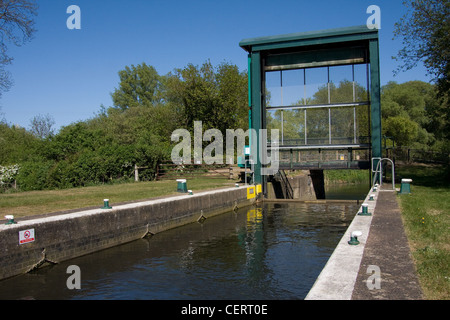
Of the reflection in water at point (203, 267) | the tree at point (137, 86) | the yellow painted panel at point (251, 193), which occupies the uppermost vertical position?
the tree at point (137, 86)

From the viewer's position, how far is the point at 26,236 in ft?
28.4

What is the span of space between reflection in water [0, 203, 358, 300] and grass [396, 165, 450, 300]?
2082 millimetres

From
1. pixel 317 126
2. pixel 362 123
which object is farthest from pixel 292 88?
pixel 362 123

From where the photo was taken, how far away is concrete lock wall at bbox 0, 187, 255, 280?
27.7 feet

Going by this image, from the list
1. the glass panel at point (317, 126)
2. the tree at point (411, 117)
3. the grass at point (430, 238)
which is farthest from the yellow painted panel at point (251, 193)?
the tree at point (411, 117)

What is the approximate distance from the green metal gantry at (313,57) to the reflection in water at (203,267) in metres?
7.51

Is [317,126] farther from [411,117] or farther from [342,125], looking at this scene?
[411,117]

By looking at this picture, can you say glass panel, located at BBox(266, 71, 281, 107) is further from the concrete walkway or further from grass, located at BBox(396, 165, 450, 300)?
the concrete walkway

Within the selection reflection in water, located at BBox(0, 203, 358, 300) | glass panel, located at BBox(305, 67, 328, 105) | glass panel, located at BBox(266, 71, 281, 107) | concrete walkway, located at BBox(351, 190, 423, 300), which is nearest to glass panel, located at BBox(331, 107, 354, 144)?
glass panel, located at BBox(305, 67, 328, 105)

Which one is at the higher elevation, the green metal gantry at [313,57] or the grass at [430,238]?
the green metal gantry at [313,57]

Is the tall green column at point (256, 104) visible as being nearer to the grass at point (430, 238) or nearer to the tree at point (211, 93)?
the grass at point (430, 238)

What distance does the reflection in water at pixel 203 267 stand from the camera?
7.40m

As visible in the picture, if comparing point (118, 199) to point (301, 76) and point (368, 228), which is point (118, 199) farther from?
point (301, 76)

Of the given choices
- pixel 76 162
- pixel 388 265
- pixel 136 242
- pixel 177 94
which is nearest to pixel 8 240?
pixel 136 242
